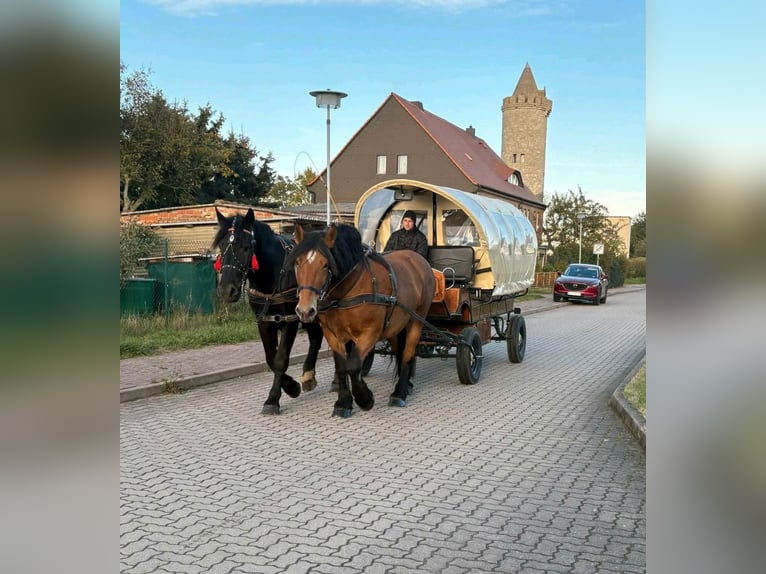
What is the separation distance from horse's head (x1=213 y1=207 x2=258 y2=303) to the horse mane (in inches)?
21.2

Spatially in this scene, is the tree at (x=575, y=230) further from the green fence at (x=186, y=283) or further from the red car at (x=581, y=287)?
the green fence at (x=186, y=283)

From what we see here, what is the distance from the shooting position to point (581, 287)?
27.6 metres

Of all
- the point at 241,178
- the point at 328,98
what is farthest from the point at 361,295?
the point at 241,178

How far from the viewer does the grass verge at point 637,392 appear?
7.15 m

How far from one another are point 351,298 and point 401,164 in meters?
37.6

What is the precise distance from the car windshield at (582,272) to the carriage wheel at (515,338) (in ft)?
60.5

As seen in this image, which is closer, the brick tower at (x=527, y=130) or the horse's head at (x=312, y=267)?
the horse's head at (x=312, y=267)

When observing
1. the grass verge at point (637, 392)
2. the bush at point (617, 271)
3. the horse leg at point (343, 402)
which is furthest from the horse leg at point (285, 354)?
the bush at point (617, 271)

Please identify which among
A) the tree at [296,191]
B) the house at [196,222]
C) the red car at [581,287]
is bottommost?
the red car at [581,287]

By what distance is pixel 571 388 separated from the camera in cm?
924

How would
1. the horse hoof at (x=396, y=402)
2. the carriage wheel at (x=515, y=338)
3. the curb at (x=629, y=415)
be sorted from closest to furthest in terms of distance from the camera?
the curb at (x=629, y=415) < the horse hoof at (x=396, y=402) < the carriage wheel at (x=515, y=338)
